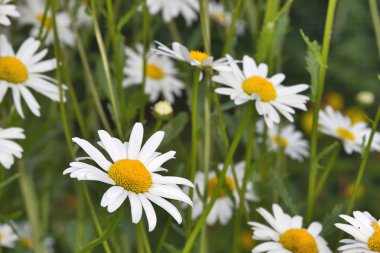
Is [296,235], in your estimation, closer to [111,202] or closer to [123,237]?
[111,202]

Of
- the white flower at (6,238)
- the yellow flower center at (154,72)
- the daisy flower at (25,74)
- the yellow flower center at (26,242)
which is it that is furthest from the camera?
the yellow flower center at (154,72)

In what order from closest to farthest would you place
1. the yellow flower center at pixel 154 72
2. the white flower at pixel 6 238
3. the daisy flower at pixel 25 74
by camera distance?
the daisy flower at pixel 25 74, the white flower at pixel 6 238, the yellow flower center at pixel 154 72

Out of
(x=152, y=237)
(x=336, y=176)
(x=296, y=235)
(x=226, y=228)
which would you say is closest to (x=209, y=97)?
(x=296, y=235)

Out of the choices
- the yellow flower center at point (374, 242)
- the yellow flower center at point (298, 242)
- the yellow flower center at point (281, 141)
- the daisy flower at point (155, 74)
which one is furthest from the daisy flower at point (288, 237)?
the daisy flower at point (155, 74)

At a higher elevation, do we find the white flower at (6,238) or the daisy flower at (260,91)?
the daisy flower at (260,91)

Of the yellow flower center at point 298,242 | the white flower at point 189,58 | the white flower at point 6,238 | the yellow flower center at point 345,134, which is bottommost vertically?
the white flower at point 6,238

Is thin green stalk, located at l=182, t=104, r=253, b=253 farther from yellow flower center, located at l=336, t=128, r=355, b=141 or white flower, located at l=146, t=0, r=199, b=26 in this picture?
white flower, located at l=146, t=0, r=199, b=26

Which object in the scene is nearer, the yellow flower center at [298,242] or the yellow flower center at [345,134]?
the yellow flower center at [298,242]

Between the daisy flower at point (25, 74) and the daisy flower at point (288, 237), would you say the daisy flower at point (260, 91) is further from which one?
the daisy flower at point (25, 74)
